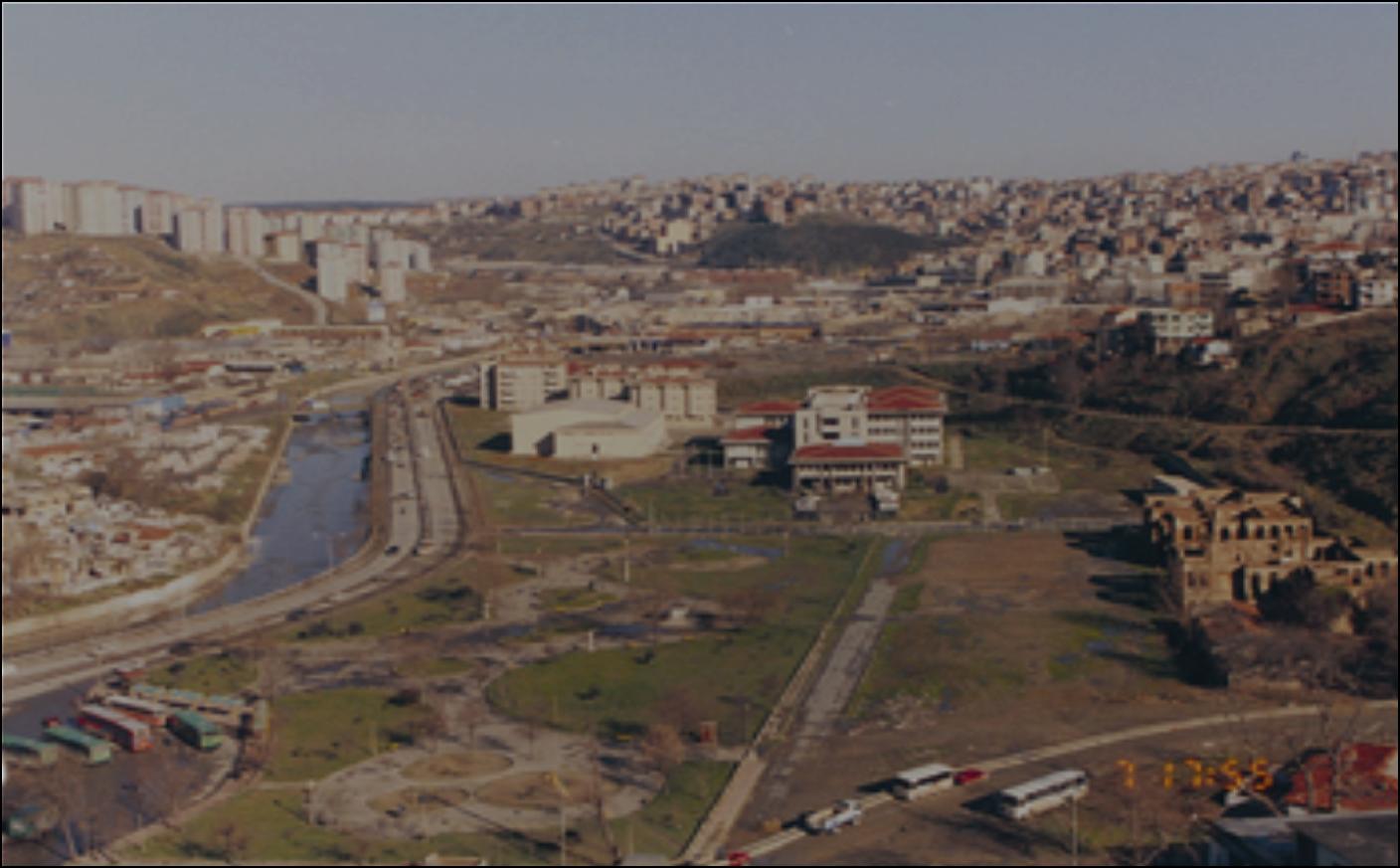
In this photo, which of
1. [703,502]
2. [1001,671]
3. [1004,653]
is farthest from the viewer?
[703,502]

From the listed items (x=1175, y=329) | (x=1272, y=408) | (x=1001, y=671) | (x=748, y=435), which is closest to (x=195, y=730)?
(x=1001, y=671)

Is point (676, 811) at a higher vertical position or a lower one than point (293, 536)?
higher

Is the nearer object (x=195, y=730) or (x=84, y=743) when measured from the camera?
(x=84, y=743)

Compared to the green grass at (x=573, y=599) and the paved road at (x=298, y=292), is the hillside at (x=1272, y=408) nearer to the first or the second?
the green grass at (x=573, y=599)

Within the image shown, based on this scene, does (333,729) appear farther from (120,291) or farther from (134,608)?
(120,291)

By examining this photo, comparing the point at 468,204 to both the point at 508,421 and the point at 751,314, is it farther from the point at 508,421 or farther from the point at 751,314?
the point at 508,421

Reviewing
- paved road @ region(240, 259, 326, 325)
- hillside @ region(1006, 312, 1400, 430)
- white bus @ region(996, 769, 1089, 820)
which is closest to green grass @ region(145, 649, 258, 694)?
white bus @ region(996, 769, 1089, 820)
